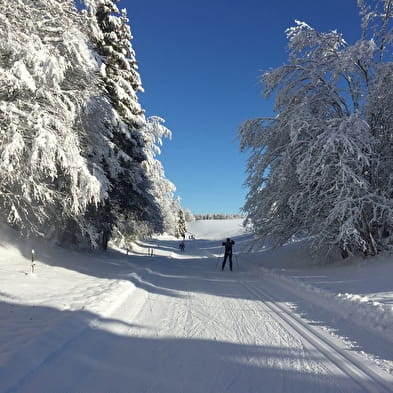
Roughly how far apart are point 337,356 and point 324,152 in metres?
7.79

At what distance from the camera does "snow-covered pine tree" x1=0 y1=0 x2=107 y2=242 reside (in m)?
7.93

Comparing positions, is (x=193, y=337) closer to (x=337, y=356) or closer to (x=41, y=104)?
(x=337, y=356)

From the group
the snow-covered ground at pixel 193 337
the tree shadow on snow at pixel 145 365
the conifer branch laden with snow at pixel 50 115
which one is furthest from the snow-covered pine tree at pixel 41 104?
the tree shadow on snow at pixel 145 365

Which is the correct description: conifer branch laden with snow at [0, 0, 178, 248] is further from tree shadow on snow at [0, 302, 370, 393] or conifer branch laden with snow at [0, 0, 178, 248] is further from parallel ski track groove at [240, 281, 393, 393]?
parallel ski track groove at [240, 281, 393, 393]

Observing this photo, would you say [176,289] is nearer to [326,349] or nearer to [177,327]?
[177,327]

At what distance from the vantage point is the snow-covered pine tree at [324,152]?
1007cm

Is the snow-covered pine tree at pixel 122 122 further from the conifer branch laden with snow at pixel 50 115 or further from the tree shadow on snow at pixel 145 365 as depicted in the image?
the tree shadow on snow at pixel 145 365

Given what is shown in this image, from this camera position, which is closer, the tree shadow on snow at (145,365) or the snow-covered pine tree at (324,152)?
the tree shadow on snow at (145,365)

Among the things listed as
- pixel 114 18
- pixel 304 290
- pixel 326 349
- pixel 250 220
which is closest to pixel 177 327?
pixel 326 349

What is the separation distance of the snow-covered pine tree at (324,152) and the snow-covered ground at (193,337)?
276cm

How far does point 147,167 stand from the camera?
21109 mm

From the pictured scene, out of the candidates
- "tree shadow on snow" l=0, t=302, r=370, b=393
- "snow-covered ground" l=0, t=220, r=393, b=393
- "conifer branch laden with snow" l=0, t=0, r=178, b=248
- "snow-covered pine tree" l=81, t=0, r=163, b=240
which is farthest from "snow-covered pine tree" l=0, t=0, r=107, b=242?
"tree shadow on snow" l=0, t=302, r=370, b=393

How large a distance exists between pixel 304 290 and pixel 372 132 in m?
7.66

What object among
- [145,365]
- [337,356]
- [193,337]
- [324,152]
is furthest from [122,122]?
[337,356]
